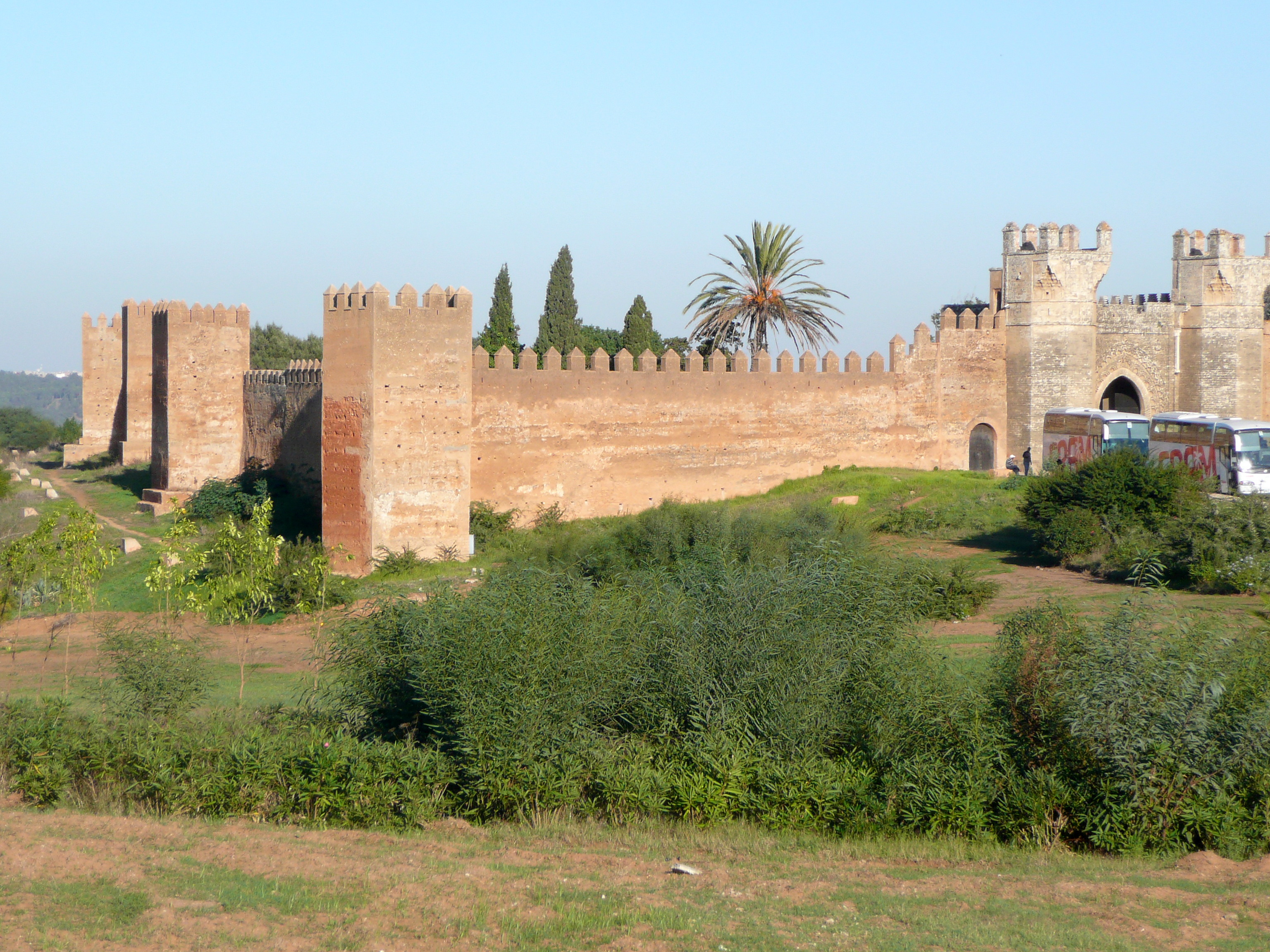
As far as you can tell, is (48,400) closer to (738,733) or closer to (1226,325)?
(1226,325)

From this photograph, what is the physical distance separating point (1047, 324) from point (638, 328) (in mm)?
16244

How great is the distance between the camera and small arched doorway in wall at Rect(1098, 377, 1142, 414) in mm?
26578

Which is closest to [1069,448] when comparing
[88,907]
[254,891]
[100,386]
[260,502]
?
[260,502]

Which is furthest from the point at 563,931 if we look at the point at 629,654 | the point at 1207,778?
the point at 1207,778

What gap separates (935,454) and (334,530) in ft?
37.8

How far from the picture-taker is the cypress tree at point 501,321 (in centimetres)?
3953

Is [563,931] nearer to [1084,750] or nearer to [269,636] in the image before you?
[1084,750]

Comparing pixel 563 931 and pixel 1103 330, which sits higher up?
pixel 1103 330

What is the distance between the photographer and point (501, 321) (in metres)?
40.8

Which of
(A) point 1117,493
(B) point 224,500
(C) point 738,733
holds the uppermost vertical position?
(A) point 1117,493

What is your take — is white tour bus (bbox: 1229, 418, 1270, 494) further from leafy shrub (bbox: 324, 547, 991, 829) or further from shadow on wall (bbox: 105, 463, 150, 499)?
shadow on wall (bbox: 105, 463, 150, 499)

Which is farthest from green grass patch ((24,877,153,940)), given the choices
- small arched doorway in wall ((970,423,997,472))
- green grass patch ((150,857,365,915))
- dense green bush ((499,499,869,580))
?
small arched doorway in wall ((970,423,997,472))

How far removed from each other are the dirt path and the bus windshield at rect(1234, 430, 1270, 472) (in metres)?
16.5

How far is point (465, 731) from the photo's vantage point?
8719 mm
